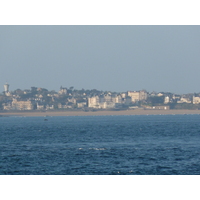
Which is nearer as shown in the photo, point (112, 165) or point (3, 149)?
point (112, 165)

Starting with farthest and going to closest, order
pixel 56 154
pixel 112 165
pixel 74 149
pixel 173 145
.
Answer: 1. pixel 173 145
2. pixel 74 149
3. pixel 56 154
4. pixel 112 165

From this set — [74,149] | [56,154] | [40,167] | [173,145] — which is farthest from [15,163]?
[173,145]

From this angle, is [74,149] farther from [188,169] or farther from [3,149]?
[188,169]

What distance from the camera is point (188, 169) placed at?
4466cm

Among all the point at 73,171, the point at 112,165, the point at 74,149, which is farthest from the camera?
the point at 74,149

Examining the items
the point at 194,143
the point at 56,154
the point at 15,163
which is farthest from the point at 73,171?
the point at 194,143

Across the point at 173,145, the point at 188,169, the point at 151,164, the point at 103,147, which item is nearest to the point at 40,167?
the point at 151,164

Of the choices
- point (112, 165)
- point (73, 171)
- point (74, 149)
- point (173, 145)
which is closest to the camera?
point (73, 171)

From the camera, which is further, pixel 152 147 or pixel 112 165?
pixel 152 147

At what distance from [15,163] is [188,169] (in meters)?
17.9

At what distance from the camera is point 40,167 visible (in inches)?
1849

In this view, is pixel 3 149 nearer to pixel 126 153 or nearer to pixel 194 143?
pixel 126 153

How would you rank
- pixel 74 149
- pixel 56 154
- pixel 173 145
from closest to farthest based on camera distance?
pixel 56 154 → pixel 74 149 → pixel 173 145

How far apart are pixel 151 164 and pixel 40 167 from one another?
36.3 feet
